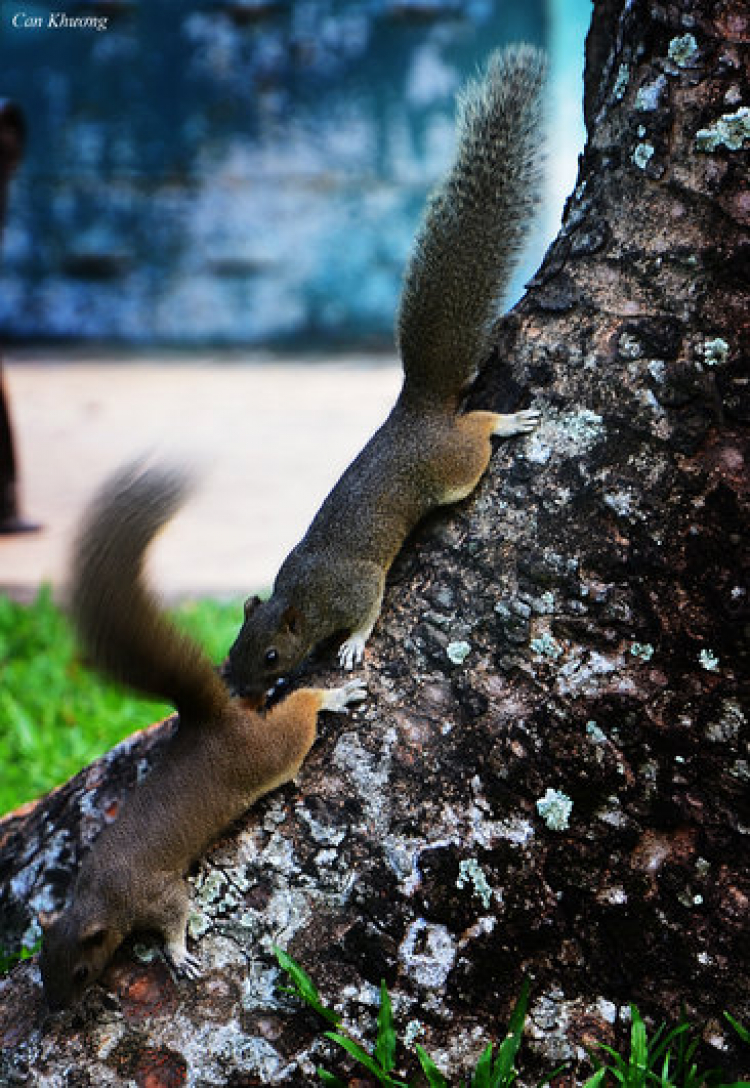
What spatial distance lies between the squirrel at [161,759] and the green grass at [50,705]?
38.3 inches

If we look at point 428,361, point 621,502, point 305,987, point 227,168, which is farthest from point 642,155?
point 227,168

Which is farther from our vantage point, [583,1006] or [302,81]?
[302,81]

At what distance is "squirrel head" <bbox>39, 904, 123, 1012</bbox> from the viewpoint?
6.48 feet

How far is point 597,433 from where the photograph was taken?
2088 millimetres

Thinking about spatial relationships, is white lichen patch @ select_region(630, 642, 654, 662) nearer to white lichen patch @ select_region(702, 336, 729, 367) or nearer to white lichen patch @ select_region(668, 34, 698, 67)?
white lichen patch @ select_region(702, 336, 729, 367)

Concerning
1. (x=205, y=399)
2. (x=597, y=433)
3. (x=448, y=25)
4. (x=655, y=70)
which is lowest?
(x=205, y=399)

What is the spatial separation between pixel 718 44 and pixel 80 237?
1086 centimetres

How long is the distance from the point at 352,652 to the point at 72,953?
739mm

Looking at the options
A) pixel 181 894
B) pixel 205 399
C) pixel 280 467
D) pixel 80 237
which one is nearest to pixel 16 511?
pixel 280 467

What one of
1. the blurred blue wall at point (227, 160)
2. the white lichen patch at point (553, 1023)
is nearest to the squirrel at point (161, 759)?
the white lichen patch at point (553, 1023)

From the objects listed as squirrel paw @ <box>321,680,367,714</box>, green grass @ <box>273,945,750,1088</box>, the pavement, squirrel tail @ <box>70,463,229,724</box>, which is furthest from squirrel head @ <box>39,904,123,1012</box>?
the pavement

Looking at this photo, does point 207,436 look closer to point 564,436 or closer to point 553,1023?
point 564,436

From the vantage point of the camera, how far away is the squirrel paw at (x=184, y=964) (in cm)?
199

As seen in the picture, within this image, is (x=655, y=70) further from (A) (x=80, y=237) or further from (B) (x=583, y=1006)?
(A) (x=80, y=237)
